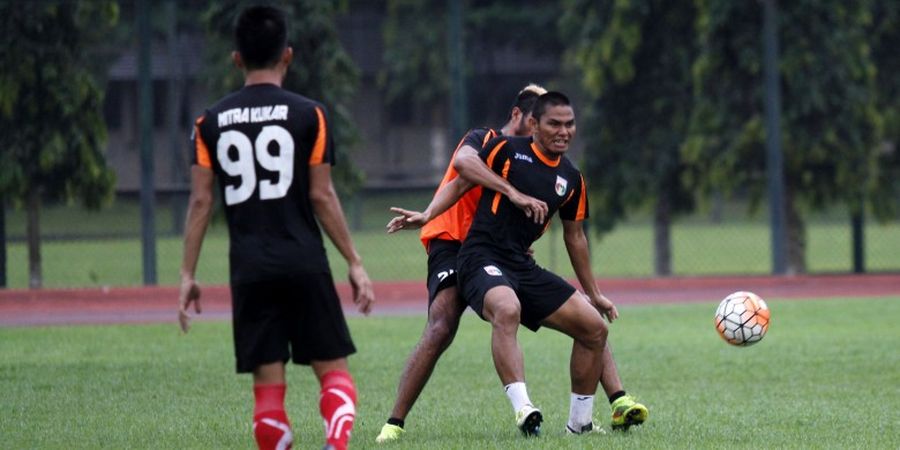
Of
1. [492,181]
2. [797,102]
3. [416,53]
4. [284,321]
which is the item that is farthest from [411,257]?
[284,321]

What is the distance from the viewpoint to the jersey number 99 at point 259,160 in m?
6.18

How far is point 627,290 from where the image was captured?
21.6 metres

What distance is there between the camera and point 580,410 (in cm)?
841

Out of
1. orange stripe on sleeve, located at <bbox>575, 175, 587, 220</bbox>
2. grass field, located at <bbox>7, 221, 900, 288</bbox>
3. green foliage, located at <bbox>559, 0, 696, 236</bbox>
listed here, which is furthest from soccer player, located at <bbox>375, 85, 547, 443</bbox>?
green foliage, located at <bbox>559, 0, 696, 236</bbox>

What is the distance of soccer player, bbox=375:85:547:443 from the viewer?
27.0ft

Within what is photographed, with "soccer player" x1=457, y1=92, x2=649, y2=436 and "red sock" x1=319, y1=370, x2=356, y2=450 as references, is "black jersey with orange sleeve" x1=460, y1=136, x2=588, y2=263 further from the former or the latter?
"red sock" x1=319, y1=370, x2=356, y2=450

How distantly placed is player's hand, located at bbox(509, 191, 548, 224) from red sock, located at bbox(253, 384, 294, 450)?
221 cm

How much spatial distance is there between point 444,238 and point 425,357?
74 cm

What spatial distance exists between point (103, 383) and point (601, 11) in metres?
14.5

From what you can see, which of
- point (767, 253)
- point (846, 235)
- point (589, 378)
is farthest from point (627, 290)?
point (846, 235)

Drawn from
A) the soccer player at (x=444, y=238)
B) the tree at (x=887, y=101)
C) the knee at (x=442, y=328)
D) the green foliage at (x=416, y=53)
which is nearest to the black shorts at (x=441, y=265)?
the soccer player at (x=444, y=238)

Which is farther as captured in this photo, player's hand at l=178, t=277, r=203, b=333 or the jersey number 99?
player's hand at l=178, t=277, r=203, b=333

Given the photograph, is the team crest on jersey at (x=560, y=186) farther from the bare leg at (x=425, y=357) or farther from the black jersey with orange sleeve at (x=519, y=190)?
the bare leg at (x=425, y=357)

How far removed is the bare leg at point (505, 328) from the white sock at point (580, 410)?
0.46 metres
